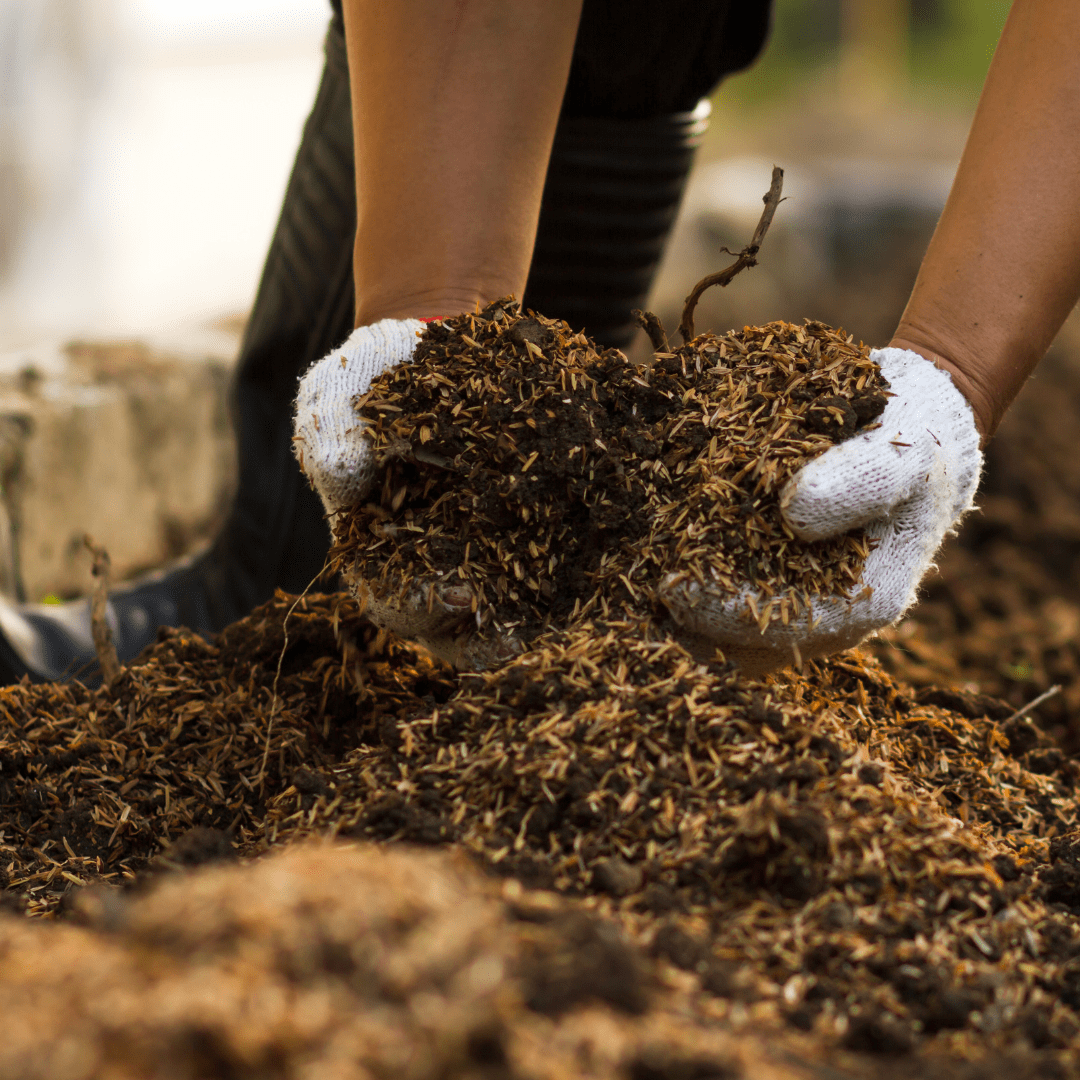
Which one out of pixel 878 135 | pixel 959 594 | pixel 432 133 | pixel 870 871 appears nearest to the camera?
pixel 870 871

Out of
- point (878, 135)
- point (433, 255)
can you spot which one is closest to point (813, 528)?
point (433, 255)

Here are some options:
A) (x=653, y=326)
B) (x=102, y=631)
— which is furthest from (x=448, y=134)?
(x=102, y=631)

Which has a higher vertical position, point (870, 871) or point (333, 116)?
point (333, 116)

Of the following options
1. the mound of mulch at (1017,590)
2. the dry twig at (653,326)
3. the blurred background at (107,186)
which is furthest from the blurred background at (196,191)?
the dry twig at (653,326)

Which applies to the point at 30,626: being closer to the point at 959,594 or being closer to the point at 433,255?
the point at 433,255

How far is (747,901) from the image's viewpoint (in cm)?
112

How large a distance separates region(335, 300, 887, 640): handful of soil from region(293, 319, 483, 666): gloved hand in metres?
0.02

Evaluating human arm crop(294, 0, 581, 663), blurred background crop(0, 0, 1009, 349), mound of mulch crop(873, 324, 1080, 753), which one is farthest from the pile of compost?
blurred background crop(0, 0, 1009, 349)

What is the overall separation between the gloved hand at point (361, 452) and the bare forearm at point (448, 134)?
0.14 meters

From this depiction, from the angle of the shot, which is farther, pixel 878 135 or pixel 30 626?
pixel 878 135

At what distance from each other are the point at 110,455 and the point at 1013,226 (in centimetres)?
257

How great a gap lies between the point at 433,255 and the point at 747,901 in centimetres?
112

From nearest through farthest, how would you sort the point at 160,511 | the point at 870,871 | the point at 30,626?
the point at 870,871
the point at 30,626
the point at 160,511

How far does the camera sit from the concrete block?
284 cm
